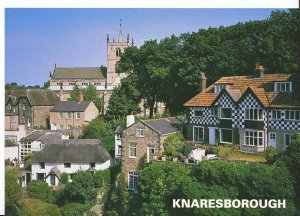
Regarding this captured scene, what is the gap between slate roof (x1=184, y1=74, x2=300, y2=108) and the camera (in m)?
13.6

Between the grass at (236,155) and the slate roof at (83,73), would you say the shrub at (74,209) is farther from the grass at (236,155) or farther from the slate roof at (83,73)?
the slate roof at (83,73)

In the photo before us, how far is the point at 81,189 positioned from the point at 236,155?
6289mm

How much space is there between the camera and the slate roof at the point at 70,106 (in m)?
24.2

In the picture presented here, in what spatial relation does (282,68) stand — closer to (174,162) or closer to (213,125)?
(213,125)

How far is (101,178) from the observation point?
17125 millimetres

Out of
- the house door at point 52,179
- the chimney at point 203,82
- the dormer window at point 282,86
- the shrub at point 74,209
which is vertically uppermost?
the chimney at point 203,82

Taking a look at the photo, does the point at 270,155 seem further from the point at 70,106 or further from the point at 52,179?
the point at 70,106

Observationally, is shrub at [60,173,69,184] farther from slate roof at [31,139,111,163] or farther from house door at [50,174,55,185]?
slate roof at [31,139,111,163]

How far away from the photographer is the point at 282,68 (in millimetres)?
15898

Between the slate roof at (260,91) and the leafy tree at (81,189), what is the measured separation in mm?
5156

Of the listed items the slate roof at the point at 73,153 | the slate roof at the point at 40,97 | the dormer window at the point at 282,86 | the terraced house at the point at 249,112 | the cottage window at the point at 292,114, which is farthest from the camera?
the slate roof at the point at 40,97

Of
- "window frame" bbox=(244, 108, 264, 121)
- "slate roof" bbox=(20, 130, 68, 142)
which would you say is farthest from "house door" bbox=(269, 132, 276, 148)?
"slate roof" bbox=(20, 130, 68, 142)

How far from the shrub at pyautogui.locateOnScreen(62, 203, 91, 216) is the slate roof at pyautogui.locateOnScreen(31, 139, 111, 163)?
2721mm

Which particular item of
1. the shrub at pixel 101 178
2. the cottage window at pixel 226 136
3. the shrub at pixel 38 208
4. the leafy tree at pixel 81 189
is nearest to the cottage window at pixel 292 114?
the cottage window at pixel 226 136
